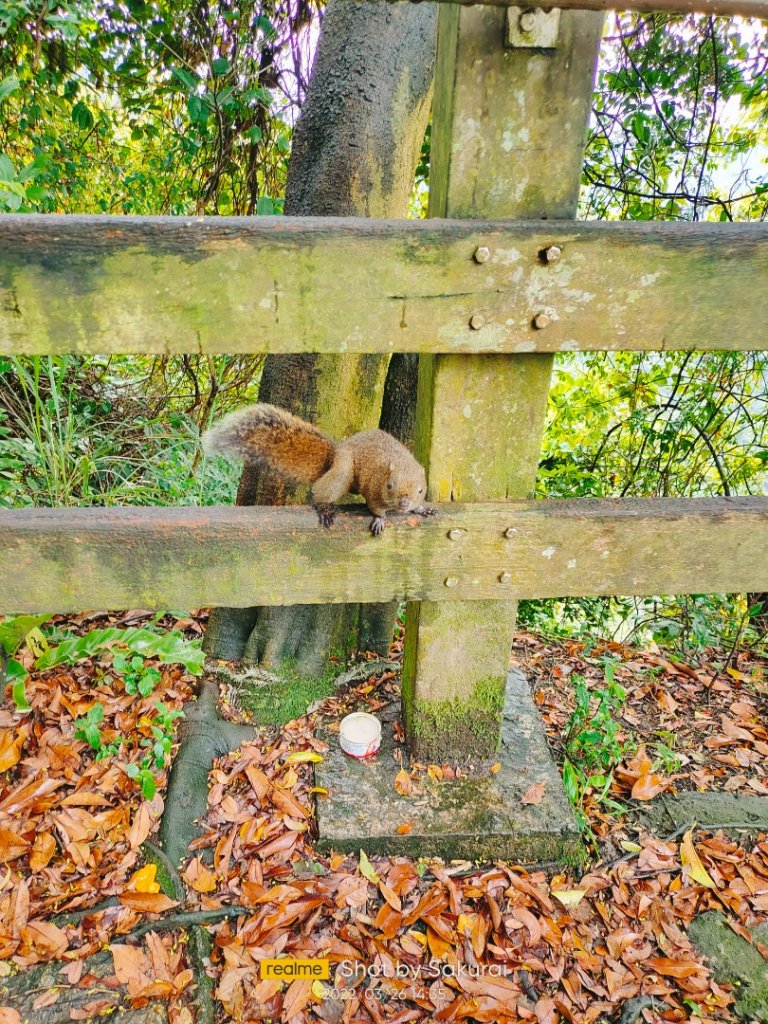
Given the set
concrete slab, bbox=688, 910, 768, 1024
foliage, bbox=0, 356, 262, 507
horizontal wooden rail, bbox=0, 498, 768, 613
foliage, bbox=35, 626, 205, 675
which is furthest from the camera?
foliage, bbox=0, 356, 262, 507

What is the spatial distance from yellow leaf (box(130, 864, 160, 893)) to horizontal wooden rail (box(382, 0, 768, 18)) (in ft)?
7.21

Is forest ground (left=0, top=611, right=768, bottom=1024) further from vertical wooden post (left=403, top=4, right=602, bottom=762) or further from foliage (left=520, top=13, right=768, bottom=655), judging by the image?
foliage (left=520, top=13, right=768, bottom=655)

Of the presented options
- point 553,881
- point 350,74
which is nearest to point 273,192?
point 350,74

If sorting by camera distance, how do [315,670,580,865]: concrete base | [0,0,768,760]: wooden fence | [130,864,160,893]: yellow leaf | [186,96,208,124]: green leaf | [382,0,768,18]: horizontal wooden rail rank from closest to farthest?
[382,0,768,18]: horizontal wooden rail, [0,0,768,760]: wooden fence, [130,864,160,893]: yellow leaf, [315,670,580,865]: concrete base, [186,96,208,124]: green leaf

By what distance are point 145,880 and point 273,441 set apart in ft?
4.27

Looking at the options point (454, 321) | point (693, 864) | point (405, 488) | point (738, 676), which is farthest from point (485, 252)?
point (738, 676)

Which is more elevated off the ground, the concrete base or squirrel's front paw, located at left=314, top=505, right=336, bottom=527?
squirrel's front paw, located at left=314, top=505, right=336, bottom=527

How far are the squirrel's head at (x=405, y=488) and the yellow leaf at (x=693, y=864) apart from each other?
1448 mm

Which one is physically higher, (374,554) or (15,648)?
(374,554)

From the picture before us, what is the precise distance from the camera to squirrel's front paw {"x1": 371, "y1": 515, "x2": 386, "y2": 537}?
4.90ft

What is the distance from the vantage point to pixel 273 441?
172 centimetres

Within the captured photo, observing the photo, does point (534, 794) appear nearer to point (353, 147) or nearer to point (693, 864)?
point (693, 864)

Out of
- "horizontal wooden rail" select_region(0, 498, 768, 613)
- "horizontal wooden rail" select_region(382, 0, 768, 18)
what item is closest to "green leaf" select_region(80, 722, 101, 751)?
"horizontal wooden rail" select_region(0, 498, 768, 613)

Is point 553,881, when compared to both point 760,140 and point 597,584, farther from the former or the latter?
point 760,140
